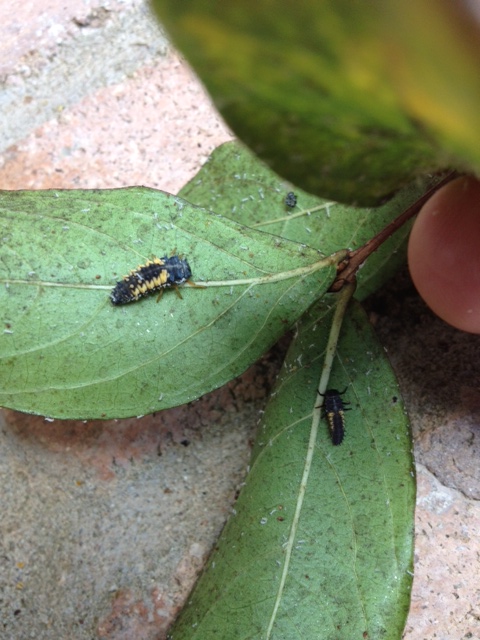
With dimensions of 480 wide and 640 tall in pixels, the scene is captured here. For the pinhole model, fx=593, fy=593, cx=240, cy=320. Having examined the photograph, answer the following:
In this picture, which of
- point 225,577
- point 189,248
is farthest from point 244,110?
point 225,577

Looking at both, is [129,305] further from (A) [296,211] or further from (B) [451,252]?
(B) [451,252]

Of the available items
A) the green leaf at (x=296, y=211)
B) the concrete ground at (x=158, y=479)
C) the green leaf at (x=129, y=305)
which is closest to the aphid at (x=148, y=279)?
the green leaf at (x=129, y=305)

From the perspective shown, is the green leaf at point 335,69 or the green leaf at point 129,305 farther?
the green leaf at point 129,305

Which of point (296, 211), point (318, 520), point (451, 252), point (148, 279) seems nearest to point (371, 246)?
point (451, 252)

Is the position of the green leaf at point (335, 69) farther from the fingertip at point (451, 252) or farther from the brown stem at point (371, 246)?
the brown stem at point (371, 246)

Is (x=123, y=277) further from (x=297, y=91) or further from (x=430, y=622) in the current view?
(x=430, y=622)

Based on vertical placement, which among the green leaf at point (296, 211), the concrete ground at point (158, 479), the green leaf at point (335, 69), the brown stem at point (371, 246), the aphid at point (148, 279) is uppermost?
the green leaf at point (335, 69)
